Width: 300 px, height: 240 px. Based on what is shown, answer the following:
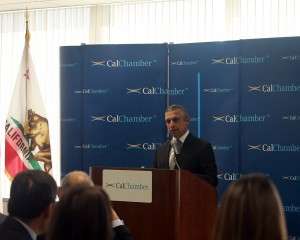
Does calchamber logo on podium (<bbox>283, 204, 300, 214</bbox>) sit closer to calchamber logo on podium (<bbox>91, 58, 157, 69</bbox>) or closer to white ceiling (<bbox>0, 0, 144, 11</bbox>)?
calchamber logo on podium (<bbox>91, 58, 157, 69</bbox>)

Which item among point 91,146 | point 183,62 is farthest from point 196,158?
point 91,146

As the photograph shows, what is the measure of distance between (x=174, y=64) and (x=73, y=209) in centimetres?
384

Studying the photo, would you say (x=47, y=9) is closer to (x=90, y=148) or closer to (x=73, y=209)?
(x=90, y=148)

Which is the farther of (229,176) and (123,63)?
(123,63)

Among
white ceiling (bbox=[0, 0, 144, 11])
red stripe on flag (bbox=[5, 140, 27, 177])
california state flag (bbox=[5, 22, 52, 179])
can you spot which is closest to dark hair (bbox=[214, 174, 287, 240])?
california state flag (bbox=[5, 22, 52, 179])

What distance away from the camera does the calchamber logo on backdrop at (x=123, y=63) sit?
523 centimetres

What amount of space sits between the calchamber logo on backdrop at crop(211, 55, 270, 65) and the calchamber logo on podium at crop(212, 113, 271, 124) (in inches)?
21.3

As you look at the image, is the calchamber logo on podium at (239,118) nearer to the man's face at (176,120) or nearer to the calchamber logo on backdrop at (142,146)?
the calchamber logo on backdrop at (142,146)

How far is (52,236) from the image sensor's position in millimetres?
1488

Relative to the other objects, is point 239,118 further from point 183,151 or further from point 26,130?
point 26,130

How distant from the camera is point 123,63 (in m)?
5.30

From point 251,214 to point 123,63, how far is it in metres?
4.00

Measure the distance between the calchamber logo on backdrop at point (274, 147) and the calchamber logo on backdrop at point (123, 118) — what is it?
1.10 m

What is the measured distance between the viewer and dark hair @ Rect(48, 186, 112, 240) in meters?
1.46
